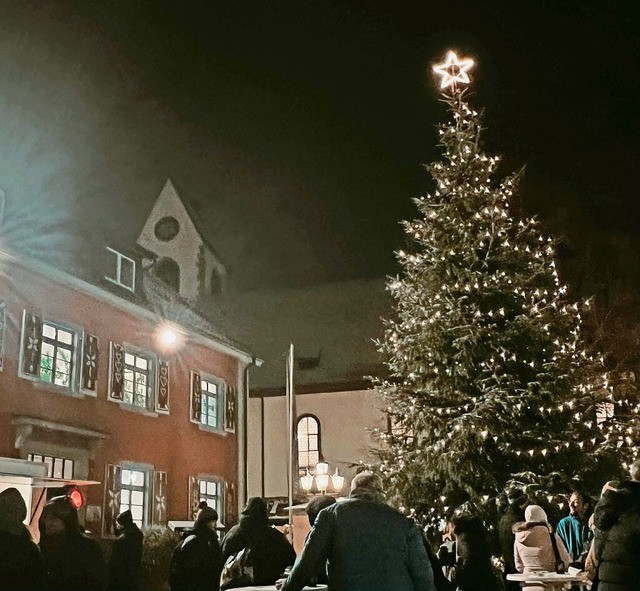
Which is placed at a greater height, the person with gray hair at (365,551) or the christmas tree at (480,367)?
the christmas tree at (480,367)

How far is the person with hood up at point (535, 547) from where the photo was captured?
6410 mm

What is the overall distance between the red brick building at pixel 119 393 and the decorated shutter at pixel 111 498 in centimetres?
2

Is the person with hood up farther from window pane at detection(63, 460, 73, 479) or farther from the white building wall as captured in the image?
the white building wall

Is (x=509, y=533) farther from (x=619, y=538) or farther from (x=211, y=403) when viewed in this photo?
(x=211, y=403)

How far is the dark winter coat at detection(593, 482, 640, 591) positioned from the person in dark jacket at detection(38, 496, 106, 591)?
9.84ft

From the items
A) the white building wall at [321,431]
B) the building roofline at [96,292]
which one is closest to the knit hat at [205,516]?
the building roofline at [96,292]

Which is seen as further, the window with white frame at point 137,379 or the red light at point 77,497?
the window with white frame at point 137,379

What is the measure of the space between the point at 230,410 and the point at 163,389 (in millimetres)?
3262

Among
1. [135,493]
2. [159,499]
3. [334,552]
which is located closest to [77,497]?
[135,493]

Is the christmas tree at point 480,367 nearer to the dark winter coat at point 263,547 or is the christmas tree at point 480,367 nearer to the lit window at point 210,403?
the dark winter coat at point 263,547

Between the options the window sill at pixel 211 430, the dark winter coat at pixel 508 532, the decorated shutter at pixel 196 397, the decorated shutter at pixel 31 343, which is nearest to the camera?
the dark winter coat at pixel 508 532

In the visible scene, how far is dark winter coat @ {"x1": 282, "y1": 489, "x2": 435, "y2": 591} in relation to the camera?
369 centimetres

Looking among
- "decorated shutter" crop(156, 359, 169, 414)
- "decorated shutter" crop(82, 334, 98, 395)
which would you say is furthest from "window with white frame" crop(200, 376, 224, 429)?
"decorated shutter" crop(82, 334, 98, 395)

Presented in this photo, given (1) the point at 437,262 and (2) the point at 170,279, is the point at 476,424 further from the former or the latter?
(2) the point at 170,279
